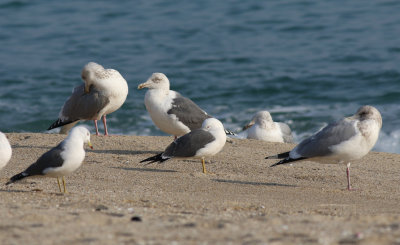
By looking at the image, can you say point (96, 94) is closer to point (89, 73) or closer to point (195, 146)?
point (89, 73)

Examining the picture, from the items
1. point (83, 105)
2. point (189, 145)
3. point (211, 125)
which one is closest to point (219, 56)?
point (83, 105)

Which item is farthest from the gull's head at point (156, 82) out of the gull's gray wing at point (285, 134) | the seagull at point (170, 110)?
the gull's gray wing at point (285, 134)

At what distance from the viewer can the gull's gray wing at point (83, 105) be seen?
10312 millimetres

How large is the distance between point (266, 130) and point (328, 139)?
4.71 m

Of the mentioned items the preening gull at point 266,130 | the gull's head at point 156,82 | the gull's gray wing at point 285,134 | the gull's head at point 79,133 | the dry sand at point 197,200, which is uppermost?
the gull's head at point 79,133

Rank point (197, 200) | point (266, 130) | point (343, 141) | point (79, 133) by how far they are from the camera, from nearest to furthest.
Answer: point (197, 200), point (79, 133), point (343, 141), point (266, 130)

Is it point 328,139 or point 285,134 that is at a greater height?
point 328,139

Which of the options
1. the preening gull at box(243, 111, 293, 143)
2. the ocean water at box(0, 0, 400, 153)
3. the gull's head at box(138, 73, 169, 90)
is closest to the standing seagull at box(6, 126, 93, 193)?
the gull's head at box(138, 73, 169, 90)

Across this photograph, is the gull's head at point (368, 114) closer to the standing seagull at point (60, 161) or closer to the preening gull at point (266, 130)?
the standing seagull at point (60, 161)

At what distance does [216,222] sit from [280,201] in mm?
1940

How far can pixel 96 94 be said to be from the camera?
33.8 ft

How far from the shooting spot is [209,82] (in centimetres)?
1889

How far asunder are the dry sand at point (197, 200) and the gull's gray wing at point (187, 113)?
22.1 inches

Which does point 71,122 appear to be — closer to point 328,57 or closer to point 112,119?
point 112,119
